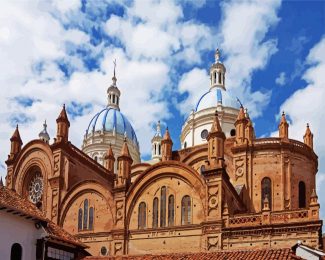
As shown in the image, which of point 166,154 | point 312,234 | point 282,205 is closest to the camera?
point 312,234

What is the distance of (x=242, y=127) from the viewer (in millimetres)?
51312

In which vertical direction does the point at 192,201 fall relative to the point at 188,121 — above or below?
below

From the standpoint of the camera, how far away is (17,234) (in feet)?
90.3

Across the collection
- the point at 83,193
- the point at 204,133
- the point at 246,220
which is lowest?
the point at 246,220

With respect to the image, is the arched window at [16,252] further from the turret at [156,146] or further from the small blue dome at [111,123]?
the turret at [156,146]

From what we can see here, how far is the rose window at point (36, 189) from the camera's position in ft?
187

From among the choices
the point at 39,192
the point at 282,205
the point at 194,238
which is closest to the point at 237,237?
the point at 194,238

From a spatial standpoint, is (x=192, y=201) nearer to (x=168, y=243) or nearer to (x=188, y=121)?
(x=168, y=243)

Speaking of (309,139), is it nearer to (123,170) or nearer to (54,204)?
(123,170)

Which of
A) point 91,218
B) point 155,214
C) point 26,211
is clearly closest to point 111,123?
point 91,218

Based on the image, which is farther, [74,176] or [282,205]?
[74,176]

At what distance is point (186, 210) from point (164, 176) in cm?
363

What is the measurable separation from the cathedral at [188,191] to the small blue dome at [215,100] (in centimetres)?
136

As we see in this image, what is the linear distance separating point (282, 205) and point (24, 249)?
1073 inches
